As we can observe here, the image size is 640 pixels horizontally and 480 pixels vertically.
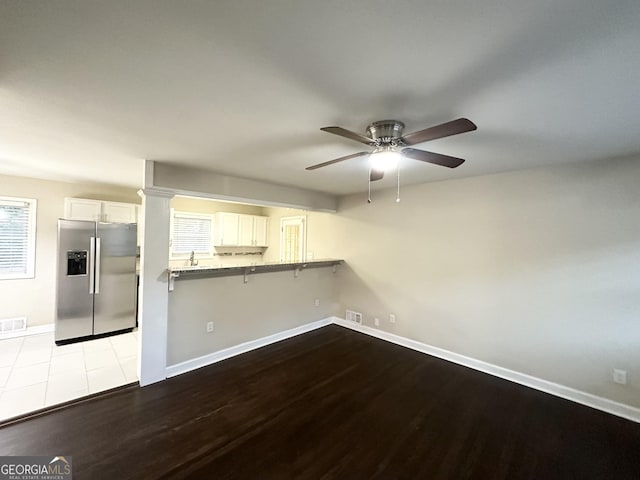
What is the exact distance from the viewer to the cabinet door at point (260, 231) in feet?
20.3

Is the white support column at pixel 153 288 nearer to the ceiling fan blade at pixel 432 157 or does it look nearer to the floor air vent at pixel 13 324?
the ceiling fan blade at pixel 432 157

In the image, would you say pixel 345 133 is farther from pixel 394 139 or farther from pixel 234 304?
pixel 234 304

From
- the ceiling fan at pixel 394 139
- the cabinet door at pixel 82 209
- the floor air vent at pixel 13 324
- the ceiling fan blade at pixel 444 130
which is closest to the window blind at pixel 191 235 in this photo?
the cabinet door at pixel 82 209

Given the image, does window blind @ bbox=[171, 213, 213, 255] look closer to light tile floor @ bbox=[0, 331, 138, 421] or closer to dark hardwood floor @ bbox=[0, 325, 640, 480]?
light tile floor @ bbox=[0, 331, 138, 421]

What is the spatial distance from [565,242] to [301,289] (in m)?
3.51

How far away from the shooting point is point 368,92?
1457 millimetres

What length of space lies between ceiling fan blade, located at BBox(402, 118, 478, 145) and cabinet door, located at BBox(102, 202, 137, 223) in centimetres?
492

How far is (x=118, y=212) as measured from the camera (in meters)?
4.53

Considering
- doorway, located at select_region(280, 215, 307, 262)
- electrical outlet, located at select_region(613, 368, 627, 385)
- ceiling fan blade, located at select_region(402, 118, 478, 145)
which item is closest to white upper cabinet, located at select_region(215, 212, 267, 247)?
doorway, located at select_region(280, 215, 307, 262)

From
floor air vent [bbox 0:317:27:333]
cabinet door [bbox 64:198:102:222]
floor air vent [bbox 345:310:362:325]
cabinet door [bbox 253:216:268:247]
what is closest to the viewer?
floor air vent [bbox 0:317:27:333]

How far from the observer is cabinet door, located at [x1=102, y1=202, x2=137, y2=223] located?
4430mm

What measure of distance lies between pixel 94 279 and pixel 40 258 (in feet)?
3.16

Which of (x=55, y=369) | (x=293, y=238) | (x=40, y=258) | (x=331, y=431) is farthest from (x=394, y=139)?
(x=40, y=258)

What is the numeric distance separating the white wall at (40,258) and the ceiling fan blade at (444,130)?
5.35 metres
